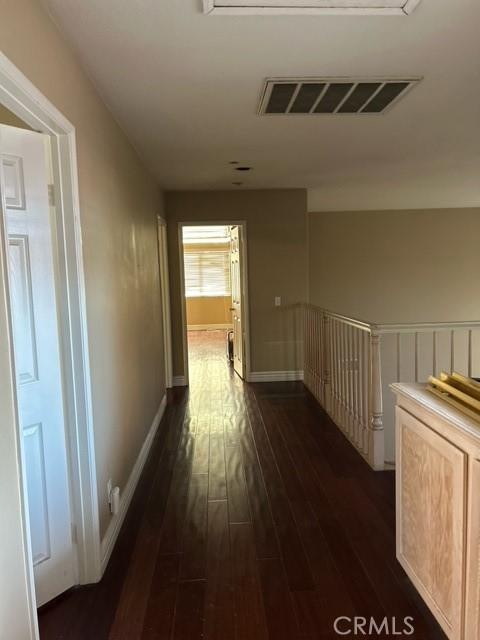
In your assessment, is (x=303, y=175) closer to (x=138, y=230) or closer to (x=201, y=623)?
(x=138, y=230)

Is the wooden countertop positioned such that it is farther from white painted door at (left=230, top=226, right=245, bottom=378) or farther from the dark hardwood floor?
white painted door at (left=230, top=226, right=245, bottom=378)

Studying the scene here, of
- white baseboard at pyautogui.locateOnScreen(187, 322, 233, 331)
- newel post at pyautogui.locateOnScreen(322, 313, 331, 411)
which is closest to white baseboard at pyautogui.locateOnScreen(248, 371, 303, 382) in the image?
newel post at pyautogui.locateOnScreen(322, 313, 331, 411)

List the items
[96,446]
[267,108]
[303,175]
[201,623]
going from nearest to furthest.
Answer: [201,623] < [96,446] < [267,108] < [303,175]

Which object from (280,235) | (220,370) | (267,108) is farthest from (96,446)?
(220,370)

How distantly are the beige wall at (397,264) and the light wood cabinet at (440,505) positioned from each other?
5816mm

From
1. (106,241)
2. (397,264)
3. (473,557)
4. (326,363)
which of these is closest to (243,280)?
(326,363)

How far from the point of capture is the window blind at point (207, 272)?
431 inches

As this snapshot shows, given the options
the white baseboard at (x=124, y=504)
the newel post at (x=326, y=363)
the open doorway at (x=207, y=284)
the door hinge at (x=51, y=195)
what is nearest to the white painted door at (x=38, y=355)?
the door hinge at (x=51, y=195)

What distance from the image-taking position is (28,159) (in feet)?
5.51

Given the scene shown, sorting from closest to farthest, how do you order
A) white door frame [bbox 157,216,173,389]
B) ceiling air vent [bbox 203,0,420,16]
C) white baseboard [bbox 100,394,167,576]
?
ceiling air vent [bbox 203,0,420,16], white baseboard [bbox 100,394,167,576], white door frame [bbox 157,216,173,389]

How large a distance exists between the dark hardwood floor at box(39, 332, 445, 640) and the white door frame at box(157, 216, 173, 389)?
1.75 metres

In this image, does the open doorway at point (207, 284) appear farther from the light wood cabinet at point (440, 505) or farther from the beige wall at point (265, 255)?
the light wood cabinet at point (440, 505)

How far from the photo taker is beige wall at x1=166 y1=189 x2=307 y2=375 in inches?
214

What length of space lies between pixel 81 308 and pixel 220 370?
462 cm
